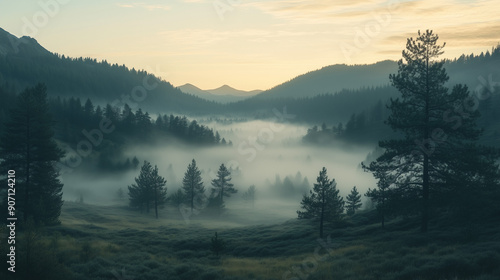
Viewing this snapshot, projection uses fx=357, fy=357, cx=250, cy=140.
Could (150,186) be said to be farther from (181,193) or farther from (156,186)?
(181,193)

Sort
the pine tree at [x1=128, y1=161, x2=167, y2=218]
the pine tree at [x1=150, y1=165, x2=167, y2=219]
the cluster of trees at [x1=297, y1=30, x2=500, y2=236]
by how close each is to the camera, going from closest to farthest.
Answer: the cluster of trees at [x1=297, y1=30, x2=500, y2=236], the pine tree at [x1=150, y1=165, x2=167, y2=219], the pine tree at [x1=128, y1=161, x2=167, y2=218]

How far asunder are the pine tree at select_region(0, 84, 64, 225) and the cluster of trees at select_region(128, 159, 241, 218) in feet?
125

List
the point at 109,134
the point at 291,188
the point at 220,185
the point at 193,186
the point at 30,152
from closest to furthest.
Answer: the point at 30,152
the point at 193,186
the point at 220,185
the point at 291,188
the point at 109,134

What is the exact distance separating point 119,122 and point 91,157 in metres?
42.0

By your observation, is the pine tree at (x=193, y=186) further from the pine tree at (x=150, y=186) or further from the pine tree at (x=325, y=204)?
the pine tree at (x=325, y=204)

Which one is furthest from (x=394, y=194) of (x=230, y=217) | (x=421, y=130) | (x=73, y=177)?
(x=73, y=177)

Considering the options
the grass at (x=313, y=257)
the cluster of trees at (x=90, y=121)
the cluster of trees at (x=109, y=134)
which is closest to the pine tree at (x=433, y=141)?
the grass at (x=313, y=257)

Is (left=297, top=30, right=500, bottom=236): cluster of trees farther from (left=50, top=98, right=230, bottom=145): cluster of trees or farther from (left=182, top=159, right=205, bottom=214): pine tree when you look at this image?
(left=50, top=98, right=230, bottom=145): cluster of trees

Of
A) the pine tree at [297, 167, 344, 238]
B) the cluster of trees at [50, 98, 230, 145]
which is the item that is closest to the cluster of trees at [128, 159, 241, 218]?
the pine tree at [297, 167, 344, 238]

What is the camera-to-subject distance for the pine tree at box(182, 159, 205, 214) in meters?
82.3

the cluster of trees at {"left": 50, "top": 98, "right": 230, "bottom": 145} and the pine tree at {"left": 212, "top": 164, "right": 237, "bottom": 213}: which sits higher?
the cluster of trees at {"left": 50, "top": 98, "right": 230, "bottom": 145}

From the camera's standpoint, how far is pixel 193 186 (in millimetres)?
82625

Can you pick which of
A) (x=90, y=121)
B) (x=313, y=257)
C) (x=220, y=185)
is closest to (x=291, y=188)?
(x=220, y=185)

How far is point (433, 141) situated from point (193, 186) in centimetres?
6343
